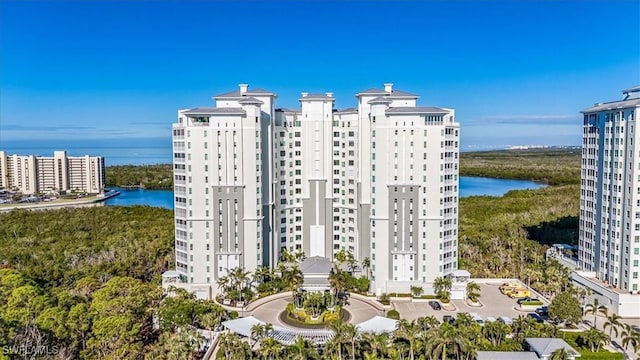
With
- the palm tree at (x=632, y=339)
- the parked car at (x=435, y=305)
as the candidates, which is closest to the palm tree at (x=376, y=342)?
the parked car at (x=435, y=305)

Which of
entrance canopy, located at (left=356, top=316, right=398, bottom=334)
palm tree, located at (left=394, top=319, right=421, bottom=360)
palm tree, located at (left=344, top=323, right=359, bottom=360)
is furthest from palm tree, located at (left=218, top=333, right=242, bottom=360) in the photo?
palm tree, located at (left=394, top=319, right=421, bottom=360)

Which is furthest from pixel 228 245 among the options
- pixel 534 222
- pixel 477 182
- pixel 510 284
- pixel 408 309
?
pixel 477 182

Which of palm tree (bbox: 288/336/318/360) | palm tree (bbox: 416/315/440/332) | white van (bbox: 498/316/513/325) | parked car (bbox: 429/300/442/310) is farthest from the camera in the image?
parked car (bbox: 429/300/442/310)

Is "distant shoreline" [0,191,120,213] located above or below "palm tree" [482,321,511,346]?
above

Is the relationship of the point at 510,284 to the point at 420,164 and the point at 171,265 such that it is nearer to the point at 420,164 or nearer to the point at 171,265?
the point at 420,164

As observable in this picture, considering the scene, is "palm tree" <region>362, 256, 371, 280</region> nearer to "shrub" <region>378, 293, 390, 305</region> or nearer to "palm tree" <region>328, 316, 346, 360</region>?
"shrub" <region>378, 293, 390, 305</region>

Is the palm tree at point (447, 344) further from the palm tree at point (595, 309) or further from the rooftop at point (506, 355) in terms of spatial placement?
the palm tree at point (595, 309)
